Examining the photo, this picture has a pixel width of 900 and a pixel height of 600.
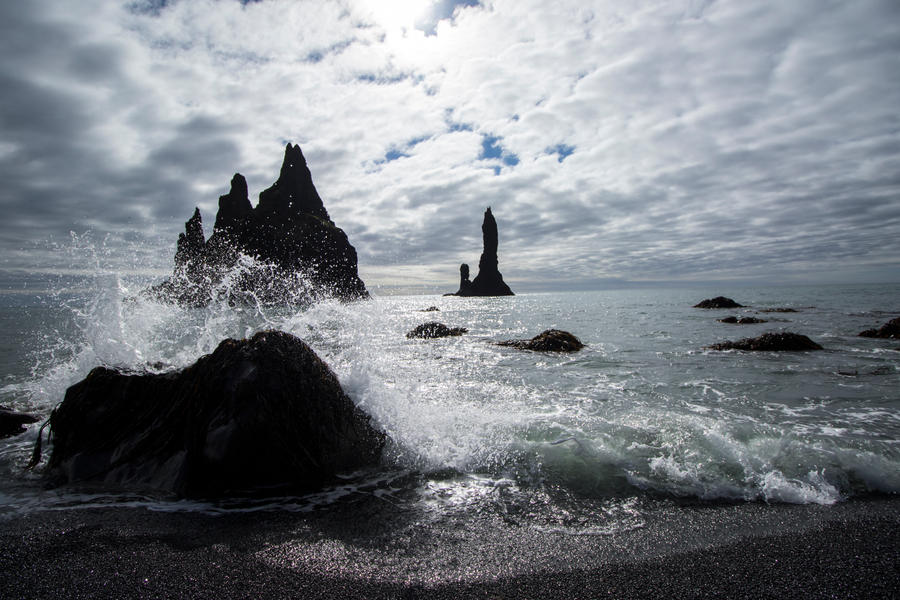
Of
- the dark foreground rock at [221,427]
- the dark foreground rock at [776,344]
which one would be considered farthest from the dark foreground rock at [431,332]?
the dark foreground rock at [221,427]

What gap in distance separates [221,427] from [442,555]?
2.67 m

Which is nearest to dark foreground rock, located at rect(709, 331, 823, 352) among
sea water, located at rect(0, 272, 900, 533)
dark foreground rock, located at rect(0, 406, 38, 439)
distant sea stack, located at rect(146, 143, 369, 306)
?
sea water, located at rect(0, 272, 900, 533)

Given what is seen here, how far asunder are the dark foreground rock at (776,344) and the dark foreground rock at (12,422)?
18504 mm

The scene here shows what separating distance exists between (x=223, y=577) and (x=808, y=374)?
12.9 metres

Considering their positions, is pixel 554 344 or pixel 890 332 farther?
pixel 890 332

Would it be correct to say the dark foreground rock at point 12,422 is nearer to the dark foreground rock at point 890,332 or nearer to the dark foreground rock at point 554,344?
the dark foreground rock at point 554,344

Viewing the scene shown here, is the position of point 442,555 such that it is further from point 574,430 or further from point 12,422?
point 12,422

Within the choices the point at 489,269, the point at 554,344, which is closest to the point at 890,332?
the point at 554,344

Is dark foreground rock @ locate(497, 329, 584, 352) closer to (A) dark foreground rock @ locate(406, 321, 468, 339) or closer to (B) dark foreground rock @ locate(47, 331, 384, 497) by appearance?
(A) dark foreground rock @ locate(406, 321, 468, 339)

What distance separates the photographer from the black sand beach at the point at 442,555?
254 centimetres

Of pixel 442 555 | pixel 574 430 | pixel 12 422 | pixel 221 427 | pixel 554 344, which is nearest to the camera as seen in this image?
pixel 442 555

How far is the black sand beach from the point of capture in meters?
2.54

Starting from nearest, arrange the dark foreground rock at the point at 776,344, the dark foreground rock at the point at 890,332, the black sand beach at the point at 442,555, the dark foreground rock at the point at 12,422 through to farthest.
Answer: the black sand beach at the point at 442,555, the dark foreground rock at the point at 12,422, the dark foreground rock at the point at 776,344, the dark foreground rock at the point at 890,332

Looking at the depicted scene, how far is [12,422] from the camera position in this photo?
645 cm
